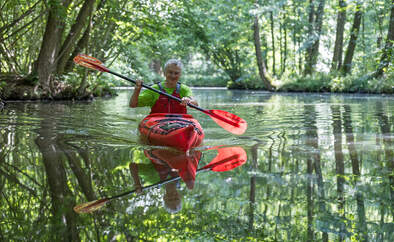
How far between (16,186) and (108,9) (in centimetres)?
1168

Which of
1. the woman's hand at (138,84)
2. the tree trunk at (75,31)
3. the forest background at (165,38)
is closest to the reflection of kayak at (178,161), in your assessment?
the woman's hand at (138,84)

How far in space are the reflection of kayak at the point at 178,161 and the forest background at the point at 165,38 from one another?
491cm

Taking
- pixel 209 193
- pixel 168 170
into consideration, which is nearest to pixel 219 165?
pixel 168 170

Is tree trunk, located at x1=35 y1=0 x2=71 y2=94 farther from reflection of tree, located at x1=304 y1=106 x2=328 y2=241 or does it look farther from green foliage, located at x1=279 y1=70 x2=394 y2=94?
green foliage, located at x1=279 y1=70 x2=394 y2=94

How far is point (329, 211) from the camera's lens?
102 inches

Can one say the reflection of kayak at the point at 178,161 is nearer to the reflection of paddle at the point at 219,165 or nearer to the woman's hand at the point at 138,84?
the reflection of paddle at the point at 219,165

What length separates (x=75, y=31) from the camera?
12859 millimetres

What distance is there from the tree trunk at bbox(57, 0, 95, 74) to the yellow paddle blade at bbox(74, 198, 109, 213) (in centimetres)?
1046

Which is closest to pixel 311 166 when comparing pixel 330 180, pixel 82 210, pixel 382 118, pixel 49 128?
pixel 330 180

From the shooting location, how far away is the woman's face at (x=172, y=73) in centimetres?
591

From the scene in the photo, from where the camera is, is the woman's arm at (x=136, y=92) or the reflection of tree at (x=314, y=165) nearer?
the reflection of tree at (x=314, y=165)

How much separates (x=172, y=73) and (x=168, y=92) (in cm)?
28

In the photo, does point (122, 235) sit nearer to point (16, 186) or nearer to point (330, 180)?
point (16, 186)

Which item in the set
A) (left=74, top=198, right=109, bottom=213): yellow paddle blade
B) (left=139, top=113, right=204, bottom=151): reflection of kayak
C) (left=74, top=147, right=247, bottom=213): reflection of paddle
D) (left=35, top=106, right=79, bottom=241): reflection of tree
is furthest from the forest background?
(left=74, top=198, right=109, bottom=213): yellow paddle blade
